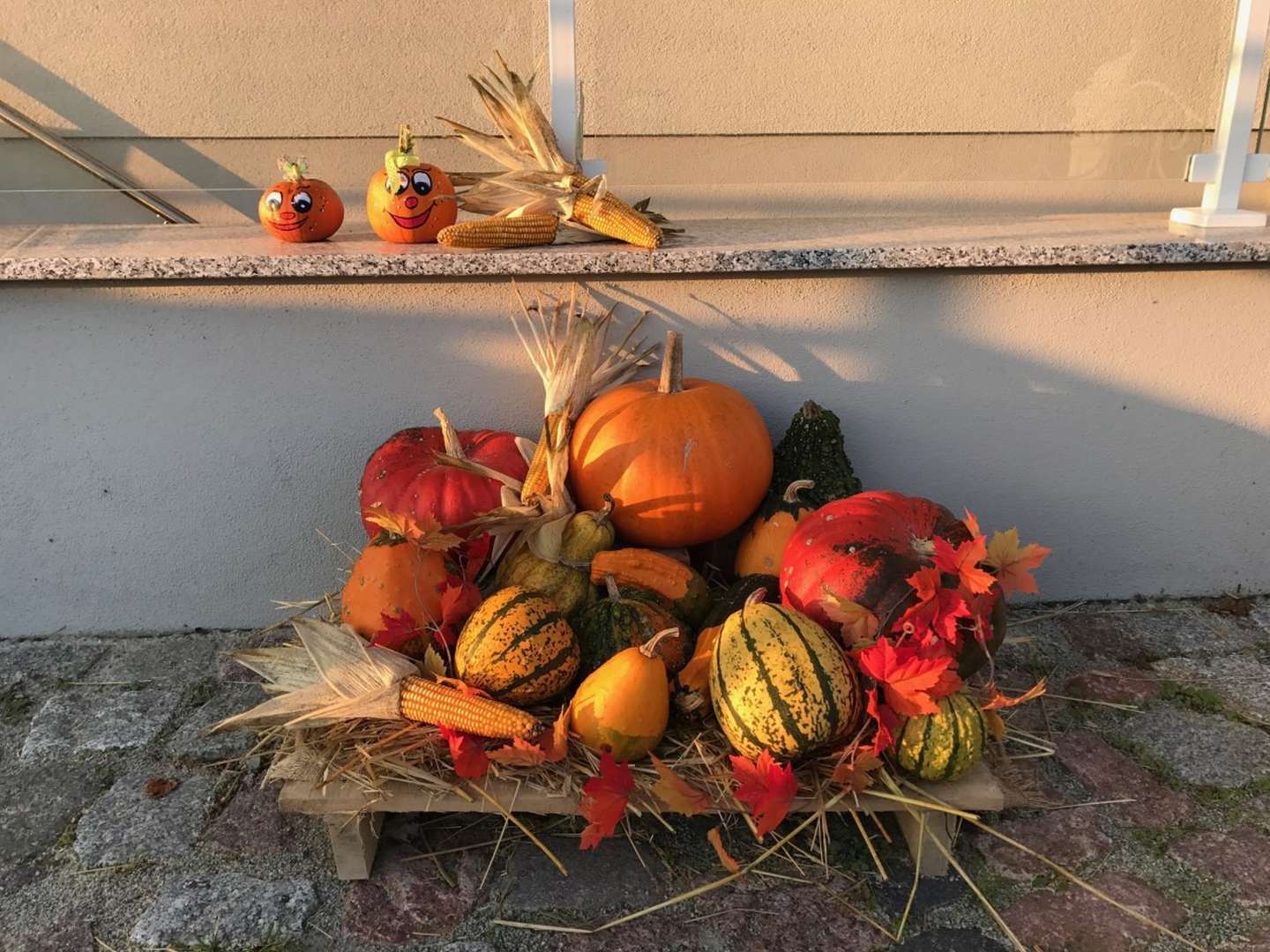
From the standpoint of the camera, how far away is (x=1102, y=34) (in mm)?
3691

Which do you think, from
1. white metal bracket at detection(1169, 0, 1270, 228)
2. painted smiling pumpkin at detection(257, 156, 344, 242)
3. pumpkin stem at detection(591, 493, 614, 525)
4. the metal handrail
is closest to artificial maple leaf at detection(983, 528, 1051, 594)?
pumpkin stem at detection(591, 493, 614, 525)

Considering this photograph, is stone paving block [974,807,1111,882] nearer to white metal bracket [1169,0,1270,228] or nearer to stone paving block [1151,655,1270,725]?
stone paving block [1151,655,1270,725]

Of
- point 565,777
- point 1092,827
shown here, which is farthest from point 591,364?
point 1092,827

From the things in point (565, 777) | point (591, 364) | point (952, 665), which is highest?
point (591, 364)

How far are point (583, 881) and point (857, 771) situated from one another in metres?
0.66

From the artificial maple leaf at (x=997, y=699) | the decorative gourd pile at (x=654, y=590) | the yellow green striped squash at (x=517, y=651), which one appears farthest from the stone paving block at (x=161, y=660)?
the artificial maple leaf at (x=997, y=699)

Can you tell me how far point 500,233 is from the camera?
2.94 metres

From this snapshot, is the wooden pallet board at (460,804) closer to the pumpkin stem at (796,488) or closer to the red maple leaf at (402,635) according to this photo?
the red maple leaf at (402,635)

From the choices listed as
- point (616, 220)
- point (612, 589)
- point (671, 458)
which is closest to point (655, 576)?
point (612, 589)

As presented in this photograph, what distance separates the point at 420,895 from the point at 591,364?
1.52 m

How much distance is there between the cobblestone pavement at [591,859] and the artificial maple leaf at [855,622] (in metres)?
0.44

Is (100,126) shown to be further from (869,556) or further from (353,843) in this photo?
(869,556)

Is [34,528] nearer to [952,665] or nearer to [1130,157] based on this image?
[952,665]

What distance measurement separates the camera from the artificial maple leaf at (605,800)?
2.02 meters
